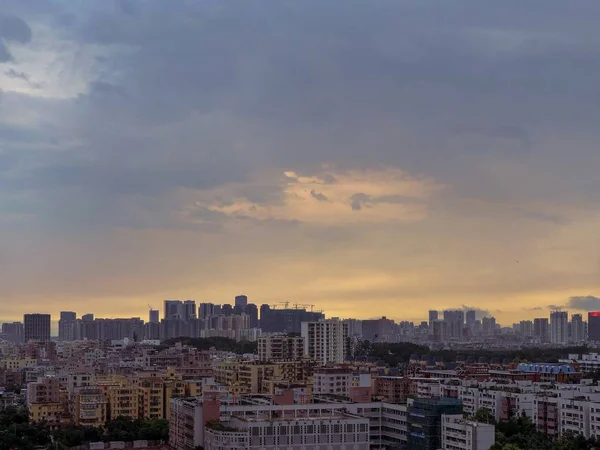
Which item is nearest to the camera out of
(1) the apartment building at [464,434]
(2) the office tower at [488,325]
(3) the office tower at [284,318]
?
(1) the apartment building at [464,434]

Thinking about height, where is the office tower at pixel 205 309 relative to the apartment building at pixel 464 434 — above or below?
above

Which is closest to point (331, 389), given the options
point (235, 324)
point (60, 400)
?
point (60, 400)

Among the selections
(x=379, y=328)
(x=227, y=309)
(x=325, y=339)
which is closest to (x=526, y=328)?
(x=379, y=328)

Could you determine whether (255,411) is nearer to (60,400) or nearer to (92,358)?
(60,400)

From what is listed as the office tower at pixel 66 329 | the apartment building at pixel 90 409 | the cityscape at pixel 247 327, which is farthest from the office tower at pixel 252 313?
the apartment building at pixel 90 409

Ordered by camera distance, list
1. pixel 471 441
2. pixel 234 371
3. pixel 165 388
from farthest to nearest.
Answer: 1. pixel 234 371
2. pixel 165 388
3. pixel 471 441

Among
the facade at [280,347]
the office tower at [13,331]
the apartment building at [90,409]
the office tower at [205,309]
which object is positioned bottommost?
the apartment building at [90,409]

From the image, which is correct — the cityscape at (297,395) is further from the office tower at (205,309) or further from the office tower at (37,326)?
the office tower at (205,309)
